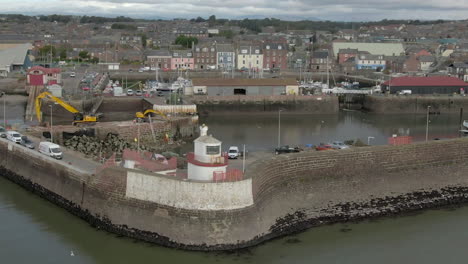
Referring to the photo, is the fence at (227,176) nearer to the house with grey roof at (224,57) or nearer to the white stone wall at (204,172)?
the white stone wall at (204,172)

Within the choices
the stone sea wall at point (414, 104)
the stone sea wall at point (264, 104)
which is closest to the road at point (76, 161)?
the stone sea wall at point (264, 104)

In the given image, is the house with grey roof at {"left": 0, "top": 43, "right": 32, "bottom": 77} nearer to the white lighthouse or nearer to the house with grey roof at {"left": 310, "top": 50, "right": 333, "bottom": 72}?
the house with grey roof at {"left": 310, "top": 50, "right": 333, "bottom": 72}

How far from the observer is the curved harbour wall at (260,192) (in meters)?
13.6

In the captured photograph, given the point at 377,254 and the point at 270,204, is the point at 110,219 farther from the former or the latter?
the point at 377,254

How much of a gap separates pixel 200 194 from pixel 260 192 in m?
1.88

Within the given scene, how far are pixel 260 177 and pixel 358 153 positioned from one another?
4320mm

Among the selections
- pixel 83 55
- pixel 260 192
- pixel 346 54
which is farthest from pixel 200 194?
pixel 83 55

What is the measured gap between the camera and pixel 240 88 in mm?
38844

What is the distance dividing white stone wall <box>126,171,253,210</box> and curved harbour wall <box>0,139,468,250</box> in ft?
0.08

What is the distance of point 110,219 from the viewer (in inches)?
583

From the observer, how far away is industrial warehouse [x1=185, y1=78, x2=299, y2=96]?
38.6 metres

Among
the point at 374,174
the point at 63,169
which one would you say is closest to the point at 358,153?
the point at 374,174

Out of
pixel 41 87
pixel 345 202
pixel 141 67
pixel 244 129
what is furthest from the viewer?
pixel 141 67

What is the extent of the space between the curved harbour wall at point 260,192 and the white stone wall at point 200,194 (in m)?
0.02
